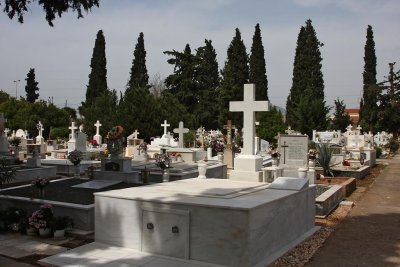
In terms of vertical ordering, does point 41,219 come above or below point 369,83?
below

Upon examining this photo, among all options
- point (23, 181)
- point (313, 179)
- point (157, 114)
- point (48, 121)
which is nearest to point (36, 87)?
point (48, 121)

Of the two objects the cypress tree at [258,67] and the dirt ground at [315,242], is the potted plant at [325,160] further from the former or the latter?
the cypress tree at [258,67]

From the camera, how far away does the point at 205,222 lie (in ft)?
19.6

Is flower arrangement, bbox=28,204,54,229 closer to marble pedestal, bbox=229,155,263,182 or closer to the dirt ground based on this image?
the dirt ground

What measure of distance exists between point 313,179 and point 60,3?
8648 millimetres

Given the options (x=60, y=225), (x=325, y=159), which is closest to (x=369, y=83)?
(x=325, y=159)

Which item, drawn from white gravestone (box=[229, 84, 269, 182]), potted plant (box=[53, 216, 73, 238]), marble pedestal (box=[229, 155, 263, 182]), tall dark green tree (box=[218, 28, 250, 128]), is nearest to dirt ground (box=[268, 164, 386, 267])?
marble pedestal (box=[229, 155, 263, 182])

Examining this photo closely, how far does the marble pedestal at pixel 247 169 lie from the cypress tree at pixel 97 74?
3761 centimetres

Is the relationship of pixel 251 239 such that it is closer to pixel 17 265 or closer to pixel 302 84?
pixel 17 265

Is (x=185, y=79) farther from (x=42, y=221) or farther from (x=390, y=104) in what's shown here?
(x=42, y=221)

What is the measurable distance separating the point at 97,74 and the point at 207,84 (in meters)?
13.1

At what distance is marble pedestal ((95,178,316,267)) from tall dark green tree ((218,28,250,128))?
126 feet

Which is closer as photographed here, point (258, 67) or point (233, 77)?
point (233, 77)

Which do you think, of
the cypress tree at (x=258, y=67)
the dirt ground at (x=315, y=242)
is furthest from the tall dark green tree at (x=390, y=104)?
the dirt ground at (x=315, y=242)
